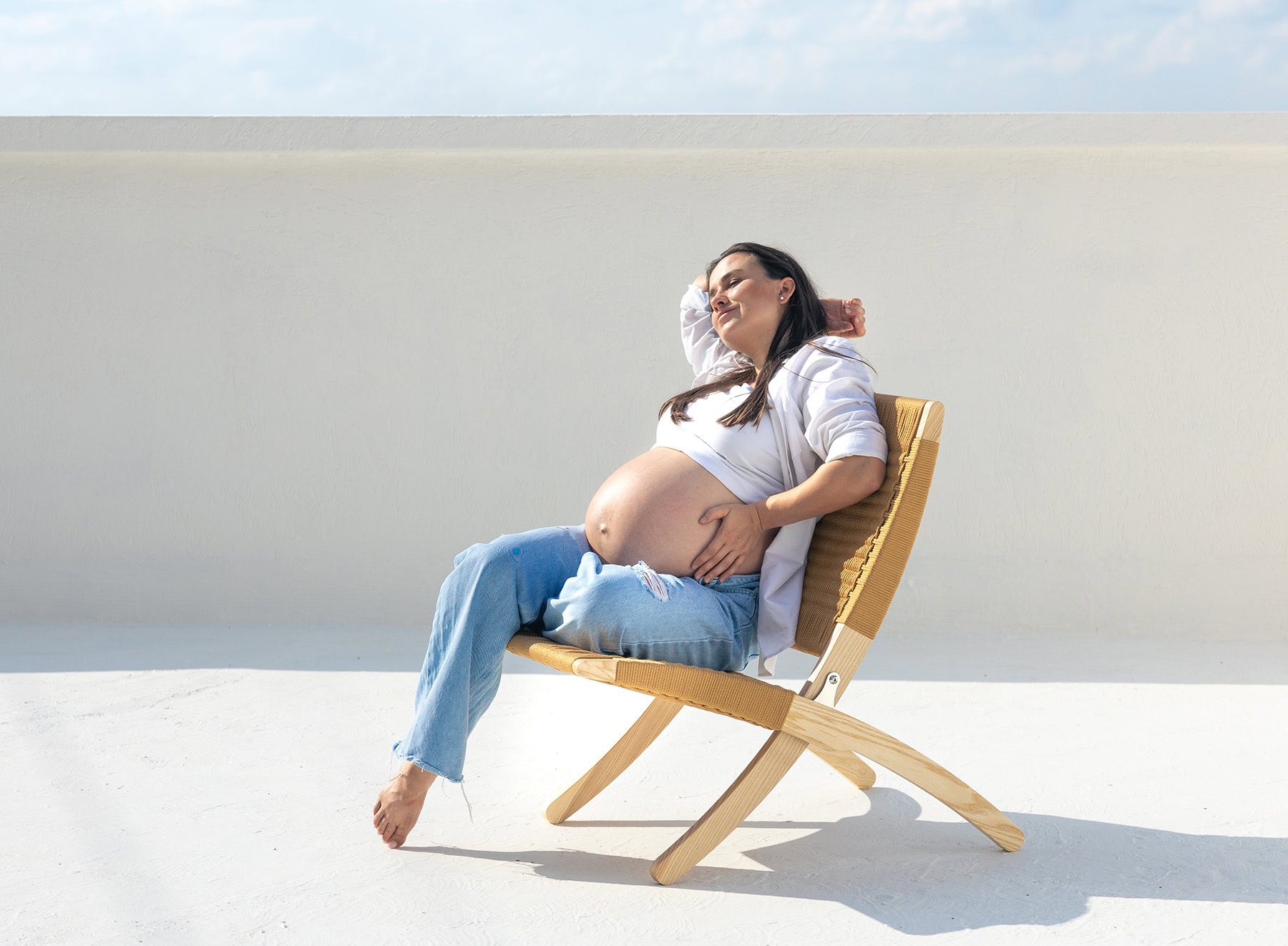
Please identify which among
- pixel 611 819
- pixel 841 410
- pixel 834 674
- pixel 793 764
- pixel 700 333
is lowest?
pixel 611 819

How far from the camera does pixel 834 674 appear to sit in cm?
204

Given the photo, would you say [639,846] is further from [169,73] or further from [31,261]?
[169,73]

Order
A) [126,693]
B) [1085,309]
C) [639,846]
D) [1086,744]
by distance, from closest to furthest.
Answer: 1. [639,846]
2. [1086,744]
3. [126,693]
4. [1085,309]

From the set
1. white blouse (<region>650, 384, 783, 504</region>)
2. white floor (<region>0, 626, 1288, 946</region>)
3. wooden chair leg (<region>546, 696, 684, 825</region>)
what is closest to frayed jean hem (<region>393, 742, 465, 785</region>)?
white floor (<region>0, 626, 1288, 946</region>)

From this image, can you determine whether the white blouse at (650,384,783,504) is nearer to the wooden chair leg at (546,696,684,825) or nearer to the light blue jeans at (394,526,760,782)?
the light blue jeans at (394,526,760,782)

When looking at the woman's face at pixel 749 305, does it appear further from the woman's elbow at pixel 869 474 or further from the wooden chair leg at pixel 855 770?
the wooden chair leg at pixel 855 770

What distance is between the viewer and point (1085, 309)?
4402 mm

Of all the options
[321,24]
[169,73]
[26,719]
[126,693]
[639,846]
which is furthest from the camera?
[169,73]

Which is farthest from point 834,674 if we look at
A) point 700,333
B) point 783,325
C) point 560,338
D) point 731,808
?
point 560,338

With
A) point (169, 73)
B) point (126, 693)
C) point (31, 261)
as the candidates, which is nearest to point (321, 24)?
point (169, 73)

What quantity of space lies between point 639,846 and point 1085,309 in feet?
10.3

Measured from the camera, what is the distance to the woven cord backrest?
6.69 ft

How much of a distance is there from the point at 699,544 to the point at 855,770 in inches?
28.1

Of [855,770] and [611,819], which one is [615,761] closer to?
[611,819]
